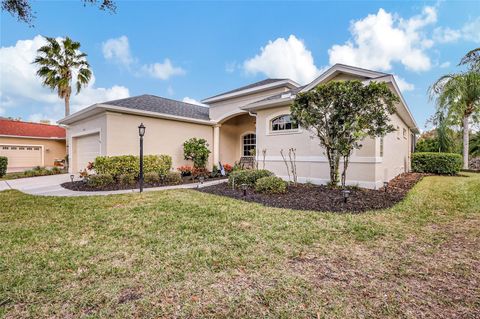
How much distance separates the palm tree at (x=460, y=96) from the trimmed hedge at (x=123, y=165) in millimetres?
19255

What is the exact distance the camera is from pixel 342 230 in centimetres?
418

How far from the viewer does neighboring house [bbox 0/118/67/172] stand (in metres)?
18.7

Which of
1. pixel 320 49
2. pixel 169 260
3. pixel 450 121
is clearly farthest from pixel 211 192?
pixel 450 121

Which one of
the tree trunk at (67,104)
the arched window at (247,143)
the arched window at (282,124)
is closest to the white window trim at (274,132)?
the arched window at (282,124)

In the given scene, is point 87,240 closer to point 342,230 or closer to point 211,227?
point 211,227

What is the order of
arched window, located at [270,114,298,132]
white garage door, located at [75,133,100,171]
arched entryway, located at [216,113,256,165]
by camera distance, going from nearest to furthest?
1. arched window, located at [270,114,298,132]
2. white garage door, located at [75,133,100,171]
3. arched entryway, located at [216,113,256,165]

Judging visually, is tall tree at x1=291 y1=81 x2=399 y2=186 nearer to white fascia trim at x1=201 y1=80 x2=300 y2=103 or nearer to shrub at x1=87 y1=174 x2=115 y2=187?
white fascia trim at x1=201 y1=80 x2=300 y2=103

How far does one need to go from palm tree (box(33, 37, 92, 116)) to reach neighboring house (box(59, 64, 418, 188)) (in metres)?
4.55

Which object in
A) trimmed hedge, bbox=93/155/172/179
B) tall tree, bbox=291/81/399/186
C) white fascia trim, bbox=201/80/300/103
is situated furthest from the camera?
white fascia trim, bbox=201/80/300/103

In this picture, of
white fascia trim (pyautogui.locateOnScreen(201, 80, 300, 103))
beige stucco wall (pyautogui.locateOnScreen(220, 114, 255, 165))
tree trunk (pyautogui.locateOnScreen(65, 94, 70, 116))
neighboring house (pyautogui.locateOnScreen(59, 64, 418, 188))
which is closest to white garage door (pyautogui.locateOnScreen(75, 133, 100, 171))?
neighboring house (pyautogui.locateOnScreen(59, 64, 418, 188))

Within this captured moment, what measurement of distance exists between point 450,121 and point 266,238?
20.7 m

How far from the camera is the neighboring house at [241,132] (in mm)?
8562

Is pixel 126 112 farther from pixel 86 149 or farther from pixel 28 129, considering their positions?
pixel 28 129

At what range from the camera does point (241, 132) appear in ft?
54.9
